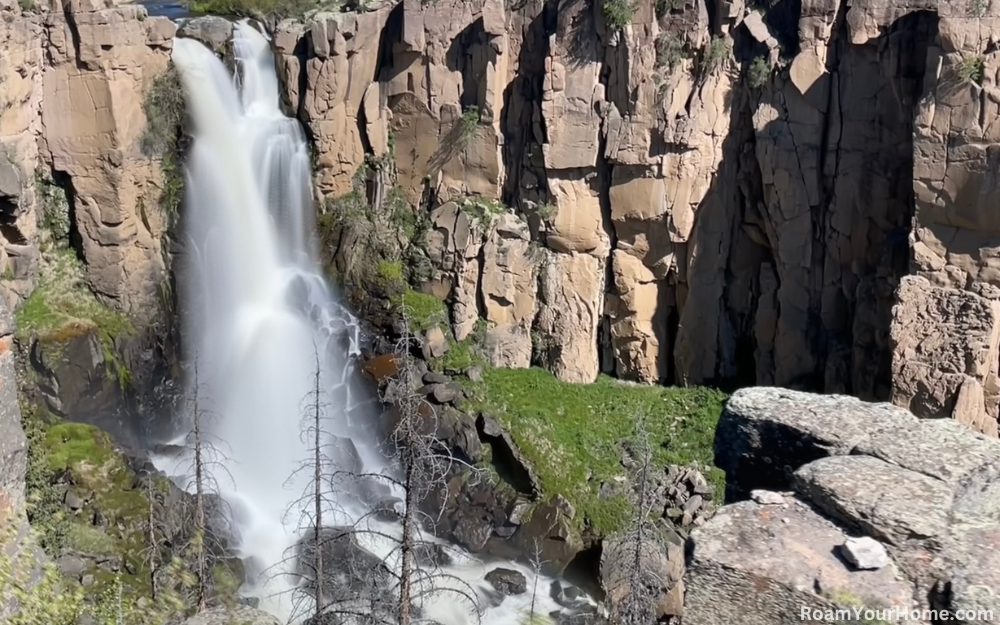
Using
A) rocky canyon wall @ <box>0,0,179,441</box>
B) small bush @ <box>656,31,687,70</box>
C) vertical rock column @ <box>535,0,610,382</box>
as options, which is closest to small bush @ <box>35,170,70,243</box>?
rocky canyon wall @ <box>0,0,179,441</box>

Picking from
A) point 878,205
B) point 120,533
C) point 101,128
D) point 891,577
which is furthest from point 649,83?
point 891,577

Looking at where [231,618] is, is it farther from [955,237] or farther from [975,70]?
[975,70]

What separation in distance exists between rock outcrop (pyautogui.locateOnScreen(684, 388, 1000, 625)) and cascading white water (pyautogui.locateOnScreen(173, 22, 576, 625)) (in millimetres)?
13637

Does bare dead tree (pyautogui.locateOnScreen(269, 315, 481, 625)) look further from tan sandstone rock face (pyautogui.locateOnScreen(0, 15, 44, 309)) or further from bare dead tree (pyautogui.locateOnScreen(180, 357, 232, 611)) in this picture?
tan sandstone rock face (pyautogui.locateOnScreen(0, 15, 44, 309))

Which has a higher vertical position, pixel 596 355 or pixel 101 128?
pixel 101 128

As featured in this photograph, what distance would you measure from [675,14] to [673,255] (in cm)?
529

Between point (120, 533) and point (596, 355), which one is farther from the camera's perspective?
point (596, 355)

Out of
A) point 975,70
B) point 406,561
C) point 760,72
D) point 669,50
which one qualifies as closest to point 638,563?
point 406,561

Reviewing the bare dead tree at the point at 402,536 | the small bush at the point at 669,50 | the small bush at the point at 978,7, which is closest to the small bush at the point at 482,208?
the bare dead tree at the point at 402,536

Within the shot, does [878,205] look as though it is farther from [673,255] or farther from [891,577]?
[891,577]

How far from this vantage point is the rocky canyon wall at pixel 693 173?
18.0 meters

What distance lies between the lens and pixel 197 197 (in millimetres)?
21594

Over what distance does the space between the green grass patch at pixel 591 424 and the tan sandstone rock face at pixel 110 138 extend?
25.7 feet

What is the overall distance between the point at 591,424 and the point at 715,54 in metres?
8.40
